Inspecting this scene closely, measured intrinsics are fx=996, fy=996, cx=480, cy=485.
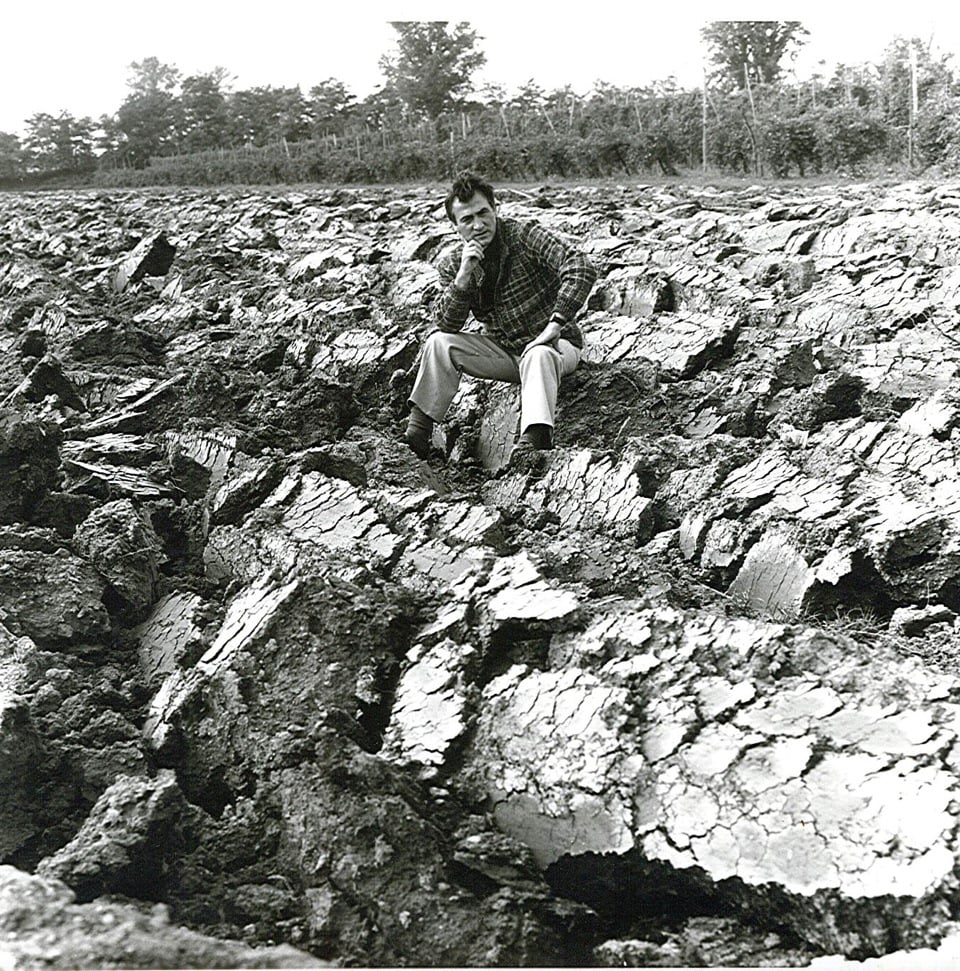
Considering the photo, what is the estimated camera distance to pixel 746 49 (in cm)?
2177

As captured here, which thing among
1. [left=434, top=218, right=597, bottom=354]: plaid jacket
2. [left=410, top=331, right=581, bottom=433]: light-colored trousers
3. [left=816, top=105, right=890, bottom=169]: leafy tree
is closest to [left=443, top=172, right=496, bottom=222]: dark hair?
[left=434, top=218, right=597, bottom=354]: plaid jacket

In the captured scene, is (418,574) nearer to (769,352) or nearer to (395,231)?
(769,352)

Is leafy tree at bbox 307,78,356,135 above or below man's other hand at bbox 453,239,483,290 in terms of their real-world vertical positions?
above

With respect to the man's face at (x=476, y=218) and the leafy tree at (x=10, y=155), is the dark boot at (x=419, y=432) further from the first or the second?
the leafy tree at (x=10, y=155)

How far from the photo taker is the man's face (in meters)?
4.81

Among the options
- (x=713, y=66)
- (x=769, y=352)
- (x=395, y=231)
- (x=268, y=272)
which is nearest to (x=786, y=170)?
(x=713, y=66)

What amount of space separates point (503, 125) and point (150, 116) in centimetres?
799

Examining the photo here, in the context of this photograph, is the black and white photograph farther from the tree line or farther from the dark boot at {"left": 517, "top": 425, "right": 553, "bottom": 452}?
the tree line

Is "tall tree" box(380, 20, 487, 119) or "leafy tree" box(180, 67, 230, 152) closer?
"tall tree" box(380, 20, 487, 119)

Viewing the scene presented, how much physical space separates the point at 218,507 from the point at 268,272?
4.40 m

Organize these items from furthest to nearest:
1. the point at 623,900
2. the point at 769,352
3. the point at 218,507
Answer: the point at 769,352 < the point at 218,507 < the point at 623,900

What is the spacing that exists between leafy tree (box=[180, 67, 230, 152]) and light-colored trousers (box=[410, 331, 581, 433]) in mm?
10612

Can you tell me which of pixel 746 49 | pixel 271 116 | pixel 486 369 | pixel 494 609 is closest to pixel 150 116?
pixel 271 116

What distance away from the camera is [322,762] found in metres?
2.84
